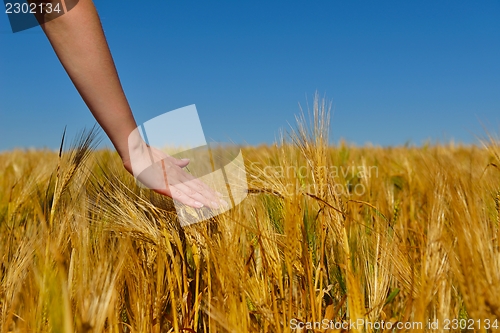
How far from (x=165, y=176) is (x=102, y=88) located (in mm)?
316

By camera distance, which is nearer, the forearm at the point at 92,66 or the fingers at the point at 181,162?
the forearm at the point at 92,66

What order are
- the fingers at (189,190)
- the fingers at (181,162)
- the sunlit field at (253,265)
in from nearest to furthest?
the sunlit field at (253,265) < the fingers at (189,190) < the fingers at (181,162)

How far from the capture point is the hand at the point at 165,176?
1.10 m

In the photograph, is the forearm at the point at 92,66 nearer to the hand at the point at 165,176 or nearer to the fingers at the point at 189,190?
the hand at the point at 165,176

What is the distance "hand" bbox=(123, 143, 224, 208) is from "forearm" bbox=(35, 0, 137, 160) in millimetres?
43

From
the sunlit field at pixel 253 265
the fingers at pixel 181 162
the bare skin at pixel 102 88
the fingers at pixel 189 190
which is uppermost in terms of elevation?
the bare skin at pixel 102 88

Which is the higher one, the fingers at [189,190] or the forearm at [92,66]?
the forearm at [92,66]

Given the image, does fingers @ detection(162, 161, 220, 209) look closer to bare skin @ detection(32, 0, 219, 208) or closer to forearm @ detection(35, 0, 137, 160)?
bare skin @ detection(32, 0, 219, 208)

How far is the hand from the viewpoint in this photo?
3.62ft

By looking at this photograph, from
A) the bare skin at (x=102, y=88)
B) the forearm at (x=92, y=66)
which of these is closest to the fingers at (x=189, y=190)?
the bare skin at (x=102, y=88)

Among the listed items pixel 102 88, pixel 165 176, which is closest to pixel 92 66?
pixel 102 88

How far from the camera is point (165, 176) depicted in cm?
111

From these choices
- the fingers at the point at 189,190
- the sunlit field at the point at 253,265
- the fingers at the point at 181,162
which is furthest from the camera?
the fingers at the point at 181,162

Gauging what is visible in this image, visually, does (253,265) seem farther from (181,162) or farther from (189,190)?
(181,162)
